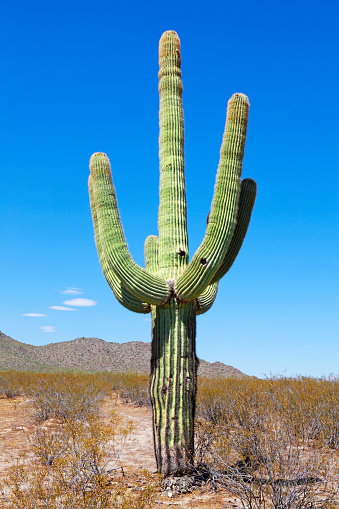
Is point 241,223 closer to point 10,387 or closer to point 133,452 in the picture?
point 133,452

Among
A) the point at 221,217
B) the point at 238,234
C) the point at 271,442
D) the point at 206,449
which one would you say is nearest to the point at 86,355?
the point at 206,449

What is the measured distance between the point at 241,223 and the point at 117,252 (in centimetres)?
207

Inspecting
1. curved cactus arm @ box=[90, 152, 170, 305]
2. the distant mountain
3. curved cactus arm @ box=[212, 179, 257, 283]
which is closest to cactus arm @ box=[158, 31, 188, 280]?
curved cactus arm @ box=[90, 152, 170, 305]

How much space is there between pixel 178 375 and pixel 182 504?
1.61 meters

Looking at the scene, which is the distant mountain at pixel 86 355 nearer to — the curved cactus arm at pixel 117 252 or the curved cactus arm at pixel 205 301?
the curved cactus arm at pixel 205 301

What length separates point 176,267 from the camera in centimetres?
716

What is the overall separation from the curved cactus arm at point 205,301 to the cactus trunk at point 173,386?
714 millimetres

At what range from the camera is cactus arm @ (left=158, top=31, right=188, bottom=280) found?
726cm

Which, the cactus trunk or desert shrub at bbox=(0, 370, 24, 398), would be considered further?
desert shrub at bbox=(0, 370, 24, 398)

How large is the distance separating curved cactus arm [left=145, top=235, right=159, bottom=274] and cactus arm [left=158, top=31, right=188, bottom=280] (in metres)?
1.24

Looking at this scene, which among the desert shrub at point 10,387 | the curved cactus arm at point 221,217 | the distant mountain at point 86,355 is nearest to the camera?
the curved cactus arm at point 221,217

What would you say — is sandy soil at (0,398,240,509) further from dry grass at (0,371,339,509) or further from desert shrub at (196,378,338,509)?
desert shrub at (196,378,338,509)

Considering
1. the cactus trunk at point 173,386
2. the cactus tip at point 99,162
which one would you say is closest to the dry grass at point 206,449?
the cactus trunk at point 173,386

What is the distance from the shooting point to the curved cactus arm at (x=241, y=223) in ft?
23.7
